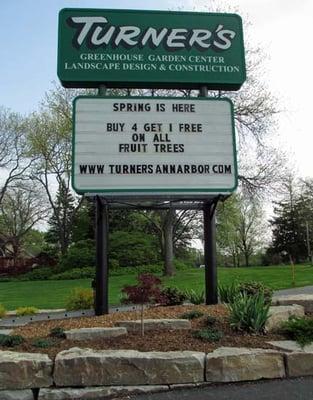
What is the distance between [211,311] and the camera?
777 cm

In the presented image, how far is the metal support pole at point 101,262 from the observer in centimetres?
852

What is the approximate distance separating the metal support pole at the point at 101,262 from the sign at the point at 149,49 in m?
2.53

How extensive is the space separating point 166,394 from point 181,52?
6.48 m

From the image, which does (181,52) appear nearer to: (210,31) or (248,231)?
(210,31)

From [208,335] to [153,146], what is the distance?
12.1ft

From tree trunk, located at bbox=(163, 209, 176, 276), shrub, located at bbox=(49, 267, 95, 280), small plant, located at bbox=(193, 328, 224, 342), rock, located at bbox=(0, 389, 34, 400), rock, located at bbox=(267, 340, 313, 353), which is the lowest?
rock, located at bbox=(0, 389, 34, 400)

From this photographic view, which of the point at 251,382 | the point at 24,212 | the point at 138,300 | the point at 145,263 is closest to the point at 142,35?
the point at 138,300

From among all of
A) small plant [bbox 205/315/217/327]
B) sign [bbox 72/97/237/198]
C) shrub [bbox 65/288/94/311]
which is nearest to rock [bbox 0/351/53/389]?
small plant [bbox 205/315/217/327]

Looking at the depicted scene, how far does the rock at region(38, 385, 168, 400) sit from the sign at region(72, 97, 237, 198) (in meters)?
3.88

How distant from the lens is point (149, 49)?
9.02m

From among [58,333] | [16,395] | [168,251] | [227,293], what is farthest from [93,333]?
[168,251]

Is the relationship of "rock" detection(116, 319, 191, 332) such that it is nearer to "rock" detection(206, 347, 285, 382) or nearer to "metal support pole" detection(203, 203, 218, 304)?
"rock" detection(206, 347, 285, 382)

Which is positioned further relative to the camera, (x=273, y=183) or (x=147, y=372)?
(x=273, y=183)

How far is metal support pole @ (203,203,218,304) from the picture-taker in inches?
353
